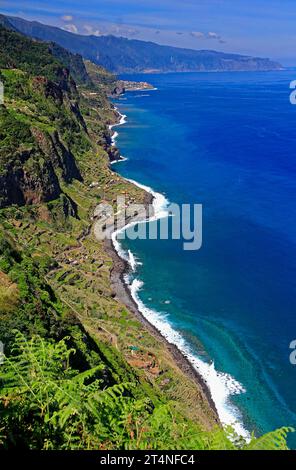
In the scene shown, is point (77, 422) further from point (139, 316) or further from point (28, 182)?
point (28, 182)

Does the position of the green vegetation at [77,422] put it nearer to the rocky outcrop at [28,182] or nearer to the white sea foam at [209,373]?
the white sea foam at [209,373]

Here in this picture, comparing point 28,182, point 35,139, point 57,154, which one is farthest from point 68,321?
point 57,154

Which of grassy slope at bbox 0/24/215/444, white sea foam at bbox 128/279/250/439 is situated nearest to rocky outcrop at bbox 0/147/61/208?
grassy slope at bbox 0/24/215/444

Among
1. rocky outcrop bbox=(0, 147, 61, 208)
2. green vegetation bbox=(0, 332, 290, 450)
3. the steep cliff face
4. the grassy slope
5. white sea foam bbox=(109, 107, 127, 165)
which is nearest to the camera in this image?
green vegetation bbox=(0, 332, 290, 450)

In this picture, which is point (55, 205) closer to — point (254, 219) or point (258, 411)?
point (254, 219)

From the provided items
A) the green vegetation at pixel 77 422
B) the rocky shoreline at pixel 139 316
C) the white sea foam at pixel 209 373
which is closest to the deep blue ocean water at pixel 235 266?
the white sea foam at pixel 209 373

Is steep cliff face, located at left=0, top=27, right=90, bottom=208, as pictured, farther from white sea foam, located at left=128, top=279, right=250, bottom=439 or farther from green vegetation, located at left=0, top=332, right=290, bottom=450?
green vegetation, located at left=0, top=332, right=290, bottom=450

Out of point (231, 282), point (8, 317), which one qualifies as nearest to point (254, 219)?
point (231, 282)

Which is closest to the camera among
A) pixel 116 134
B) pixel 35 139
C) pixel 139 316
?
pixel 139 316

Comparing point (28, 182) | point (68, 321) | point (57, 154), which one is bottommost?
point (68, 321)
